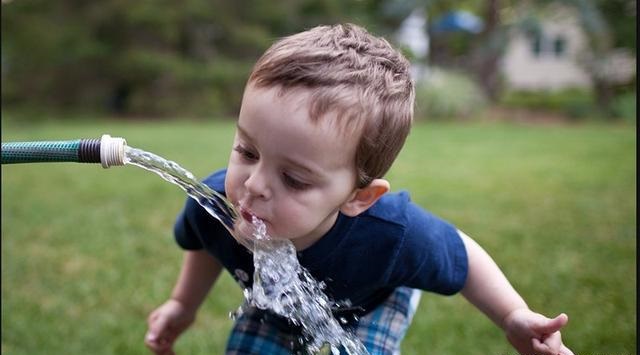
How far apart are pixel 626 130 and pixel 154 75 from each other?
32.9 feet

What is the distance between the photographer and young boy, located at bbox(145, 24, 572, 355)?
133 cm

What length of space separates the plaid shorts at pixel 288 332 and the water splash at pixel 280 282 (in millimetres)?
41

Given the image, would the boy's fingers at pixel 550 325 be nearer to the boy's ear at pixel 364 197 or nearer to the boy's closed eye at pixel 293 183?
the boy's ear at pixel 364 197

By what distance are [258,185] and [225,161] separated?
5.71 m

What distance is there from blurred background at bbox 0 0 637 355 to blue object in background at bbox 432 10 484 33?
0.39m

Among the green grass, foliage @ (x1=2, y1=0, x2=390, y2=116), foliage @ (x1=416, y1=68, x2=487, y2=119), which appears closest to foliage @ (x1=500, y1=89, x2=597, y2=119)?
foliage @ (x1=416, y1=68, x2=487, y2=119)

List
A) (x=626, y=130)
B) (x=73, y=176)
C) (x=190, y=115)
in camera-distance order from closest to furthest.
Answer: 1. (x=73, y=176)
2. (x=626, y=130)
3. (x=190, y=115)

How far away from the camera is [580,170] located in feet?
20.7

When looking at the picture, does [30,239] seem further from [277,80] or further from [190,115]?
[190,115]

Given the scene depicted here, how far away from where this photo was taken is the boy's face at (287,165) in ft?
4.30

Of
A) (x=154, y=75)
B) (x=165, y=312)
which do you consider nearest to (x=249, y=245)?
(x=165, y=312)

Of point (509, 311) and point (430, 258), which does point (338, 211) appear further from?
point (509, 311)

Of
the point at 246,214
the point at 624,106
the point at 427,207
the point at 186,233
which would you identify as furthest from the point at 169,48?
the point at 246,214

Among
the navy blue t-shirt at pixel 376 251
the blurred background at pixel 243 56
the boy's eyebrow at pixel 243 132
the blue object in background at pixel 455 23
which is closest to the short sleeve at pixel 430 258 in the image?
the navy blue t-shirt at pixel 376 251
